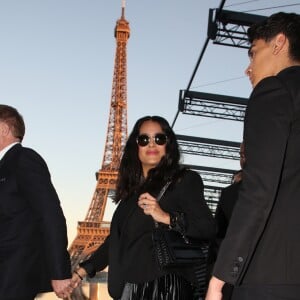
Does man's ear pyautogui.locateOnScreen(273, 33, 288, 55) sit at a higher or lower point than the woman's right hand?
higher

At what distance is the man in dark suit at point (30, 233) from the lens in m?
2.87

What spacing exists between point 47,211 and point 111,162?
41.2 meters

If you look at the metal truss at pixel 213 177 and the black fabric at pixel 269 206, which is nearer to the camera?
the black fabric at pixel 269 206

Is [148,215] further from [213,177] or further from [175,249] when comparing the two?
[213,177]

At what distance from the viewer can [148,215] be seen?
2939 millimetres

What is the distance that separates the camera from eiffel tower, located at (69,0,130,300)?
3956cm

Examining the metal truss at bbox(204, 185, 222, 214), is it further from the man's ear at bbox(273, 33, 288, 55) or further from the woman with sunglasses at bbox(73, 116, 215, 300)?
the man's ear at bbox(273, 33, 288, 55)

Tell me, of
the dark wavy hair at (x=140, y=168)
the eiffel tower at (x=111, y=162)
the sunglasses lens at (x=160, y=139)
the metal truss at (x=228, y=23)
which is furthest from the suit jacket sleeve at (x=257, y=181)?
the eiffel tower at (x=111, y=162)

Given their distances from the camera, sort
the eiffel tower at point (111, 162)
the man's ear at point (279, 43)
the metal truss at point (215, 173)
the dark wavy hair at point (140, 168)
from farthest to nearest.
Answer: the eiffel tower at point (111, 162)
the metal truss at point (215, 173)
the dark wavy hair at point (140, 168)
the man's ear at point (279, 43)

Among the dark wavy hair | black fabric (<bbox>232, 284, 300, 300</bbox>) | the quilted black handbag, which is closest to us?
black fabric (<bbox>232, 284, 300, 300</bbox>)

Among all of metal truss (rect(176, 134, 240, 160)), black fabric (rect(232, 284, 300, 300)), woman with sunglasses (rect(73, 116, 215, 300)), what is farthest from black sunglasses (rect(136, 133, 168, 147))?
metal truss (rect(176, 134, 240, 160))

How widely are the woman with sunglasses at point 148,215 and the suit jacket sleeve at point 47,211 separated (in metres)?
0.25

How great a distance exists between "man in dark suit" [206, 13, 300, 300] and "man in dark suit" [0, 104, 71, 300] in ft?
4.67

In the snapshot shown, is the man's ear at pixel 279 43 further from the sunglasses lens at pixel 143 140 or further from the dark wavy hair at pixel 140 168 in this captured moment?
the sunglasses lens at pixel 143 140
